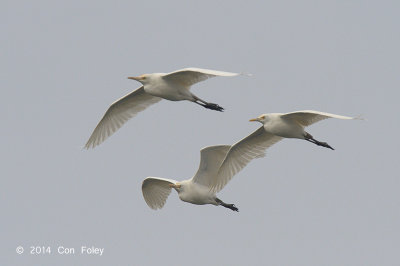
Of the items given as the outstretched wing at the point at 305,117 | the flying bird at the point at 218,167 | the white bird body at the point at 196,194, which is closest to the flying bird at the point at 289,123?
the outstretched wing at the point at 305,117

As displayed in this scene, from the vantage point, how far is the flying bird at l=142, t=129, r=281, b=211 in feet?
104

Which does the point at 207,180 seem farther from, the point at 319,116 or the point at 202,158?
the point at 319,116

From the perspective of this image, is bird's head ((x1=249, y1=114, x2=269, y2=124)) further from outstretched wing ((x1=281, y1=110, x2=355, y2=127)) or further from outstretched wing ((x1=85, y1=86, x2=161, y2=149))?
outstretched wing ((x1=85, y1=86, x2=161, y2=149))

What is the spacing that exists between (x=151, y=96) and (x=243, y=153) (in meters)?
4.07

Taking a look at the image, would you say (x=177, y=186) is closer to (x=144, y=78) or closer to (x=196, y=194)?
(x=196, y=194)

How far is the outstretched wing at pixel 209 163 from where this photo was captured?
106 feet

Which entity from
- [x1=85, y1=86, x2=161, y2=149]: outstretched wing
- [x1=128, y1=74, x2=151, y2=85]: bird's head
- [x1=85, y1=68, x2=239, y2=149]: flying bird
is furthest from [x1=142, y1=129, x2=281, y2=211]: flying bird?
[x1=128, y1=74, x2=151, y2=85]: bird's head

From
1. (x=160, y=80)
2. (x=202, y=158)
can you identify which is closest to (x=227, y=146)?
(x=202, y=158)

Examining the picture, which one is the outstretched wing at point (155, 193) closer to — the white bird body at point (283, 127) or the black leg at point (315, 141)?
the white bird body at point (283, 127)

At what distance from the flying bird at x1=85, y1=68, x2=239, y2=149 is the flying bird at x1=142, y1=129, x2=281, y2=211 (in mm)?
1352

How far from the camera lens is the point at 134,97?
112 ft

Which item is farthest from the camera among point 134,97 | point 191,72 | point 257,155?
point 134,97

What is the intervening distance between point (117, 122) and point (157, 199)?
2919 mm

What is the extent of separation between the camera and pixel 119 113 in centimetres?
3469
